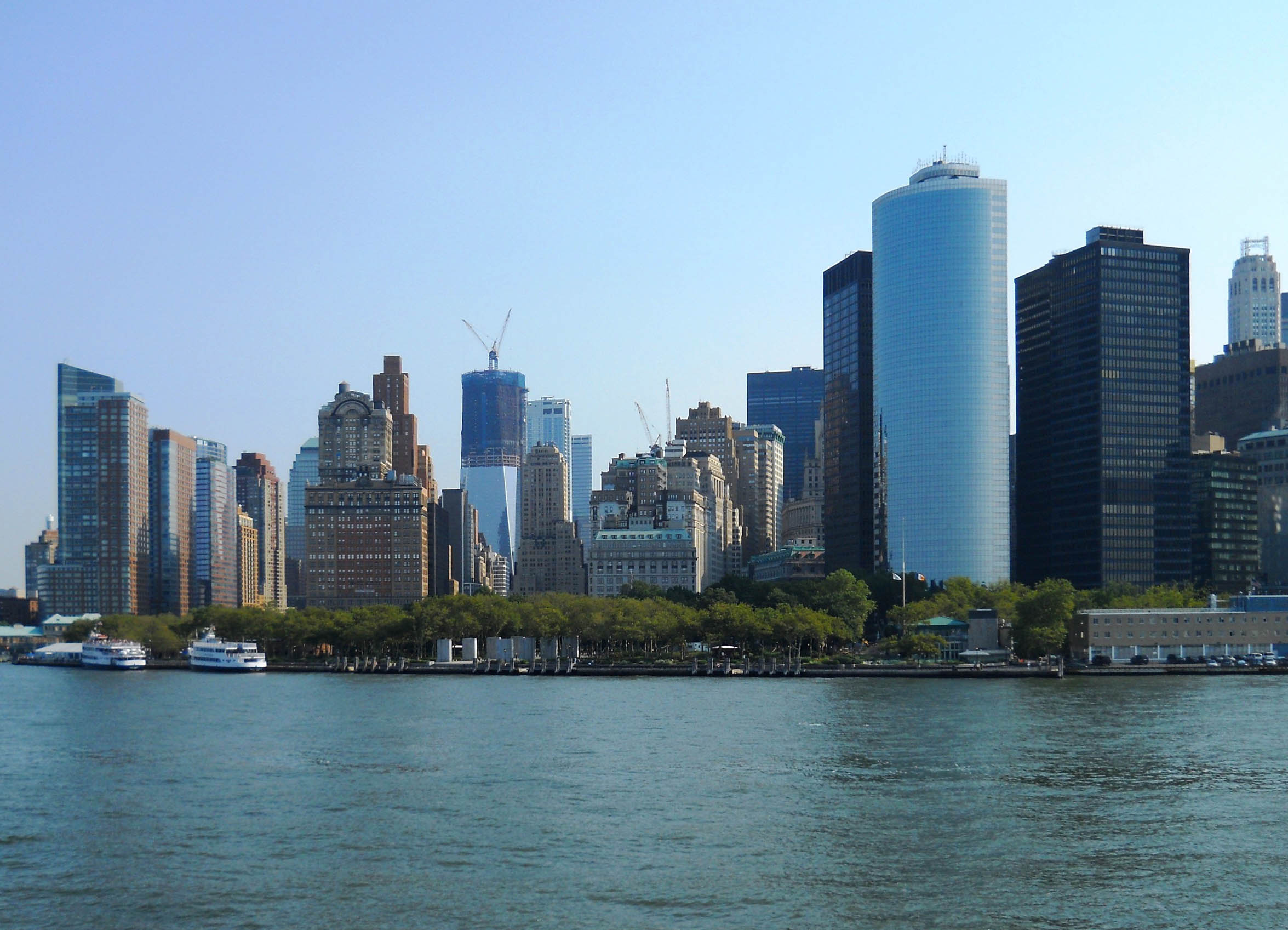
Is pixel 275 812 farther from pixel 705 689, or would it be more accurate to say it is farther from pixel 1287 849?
pixel 705 689

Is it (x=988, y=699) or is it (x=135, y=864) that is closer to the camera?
(x=135, y=864)

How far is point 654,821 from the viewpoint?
242 ft

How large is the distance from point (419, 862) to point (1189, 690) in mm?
129362

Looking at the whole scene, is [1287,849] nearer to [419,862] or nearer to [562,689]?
[419,862]

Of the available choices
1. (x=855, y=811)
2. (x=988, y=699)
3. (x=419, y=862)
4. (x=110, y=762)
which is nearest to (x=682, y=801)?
(x=855, y=811)

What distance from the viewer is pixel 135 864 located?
65.2 m

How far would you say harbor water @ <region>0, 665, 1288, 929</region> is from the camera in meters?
57.3

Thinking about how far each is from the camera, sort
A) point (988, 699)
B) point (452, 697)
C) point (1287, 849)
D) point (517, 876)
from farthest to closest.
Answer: point (452, 697)
point (988, 699)
point (1287, 849)
point (517, 876)

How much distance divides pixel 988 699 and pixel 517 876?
100 meters

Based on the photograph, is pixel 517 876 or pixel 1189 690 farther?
pixel 1189 690

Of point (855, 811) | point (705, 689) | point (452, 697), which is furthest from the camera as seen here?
point (705, 689)

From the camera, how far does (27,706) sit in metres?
162

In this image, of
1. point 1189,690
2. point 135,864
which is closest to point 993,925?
point 135,864

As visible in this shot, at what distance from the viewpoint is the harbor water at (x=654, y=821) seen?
2256 inches
